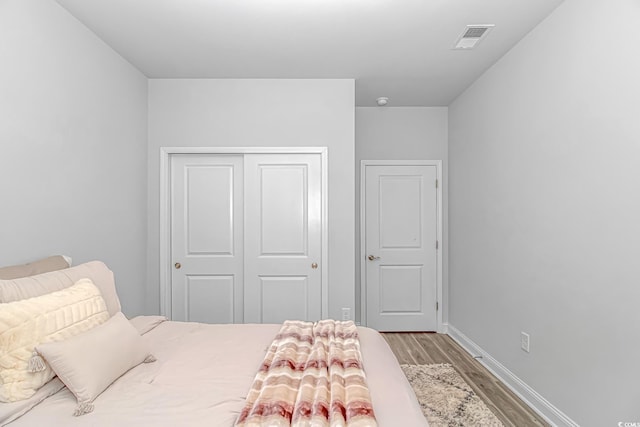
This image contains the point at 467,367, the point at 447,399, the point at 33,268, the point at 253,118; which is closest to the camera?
the point at 33,268

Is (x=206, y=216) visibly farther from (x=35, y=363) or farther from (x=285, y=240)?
(x=35, y=363)

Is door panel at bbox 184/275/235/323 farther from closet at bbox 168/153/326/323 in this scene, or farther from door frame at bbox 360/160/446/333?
door frame at bbox 360/160/446/333

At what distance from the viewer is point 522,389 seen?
2.69 meters

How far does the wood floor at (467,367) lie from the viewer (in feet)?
8.07

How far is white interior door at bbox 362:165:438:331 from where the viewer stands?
14.5 ft

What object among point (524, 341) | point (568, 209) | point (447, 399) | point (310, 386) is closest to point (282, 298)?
point (447, 399)

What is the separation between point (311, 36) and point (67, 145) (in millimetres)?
1844

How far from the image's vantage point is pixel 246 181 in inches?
139

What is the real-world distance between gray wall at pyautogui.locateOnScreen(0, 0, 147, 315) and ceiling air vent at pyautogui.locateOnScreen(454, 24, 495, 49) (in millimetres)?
2722

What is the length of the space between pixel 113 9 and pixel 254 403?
2.54 metres

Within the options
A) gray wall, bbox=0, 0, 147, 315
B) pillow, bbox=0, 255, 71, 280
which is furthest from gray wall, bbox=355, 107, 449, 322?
pillow, bbox=0, 255, 71, 280

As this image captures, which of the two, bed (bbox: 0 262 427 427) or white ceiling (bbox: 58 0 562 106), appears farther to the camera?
white ceiling (bbox: 58 0 562 106)

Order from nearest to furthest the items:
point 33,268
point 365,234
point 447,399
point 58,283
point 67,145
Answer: point 58,283 → point 33,268 → point 67,145 → point 447,399 → point 365,234

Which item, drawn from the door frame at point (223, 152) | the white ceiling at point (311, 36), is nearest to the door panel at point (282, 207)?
the door frame at point (223, 152)
